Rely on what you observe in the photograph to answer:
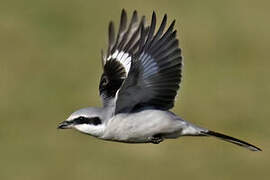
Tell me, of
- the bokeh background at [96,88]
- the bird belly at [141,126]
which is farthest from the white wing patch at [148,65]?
the bokeh background at [96,88]

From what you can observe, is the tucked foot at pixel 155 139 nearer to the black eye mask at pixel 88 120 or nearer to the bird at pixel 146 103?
the bird at pixel 146 103

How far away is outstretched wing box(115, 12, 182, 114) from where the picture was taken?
7.26m

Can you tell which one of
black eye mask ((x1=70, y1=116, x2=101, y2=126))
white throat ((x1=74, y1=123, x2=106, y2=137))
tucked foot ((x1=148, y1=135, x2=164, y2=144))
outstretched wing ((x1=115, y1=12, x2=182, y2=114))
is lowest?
tucked foot ((x1=148, y1=135, x2=164, y2=144))

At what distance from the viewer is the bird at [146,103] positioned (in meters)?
7.06

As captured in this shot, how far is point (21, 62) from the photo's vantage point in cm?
1533

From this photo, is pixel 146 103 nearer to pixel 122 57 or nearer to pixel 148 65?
pixel 148 65

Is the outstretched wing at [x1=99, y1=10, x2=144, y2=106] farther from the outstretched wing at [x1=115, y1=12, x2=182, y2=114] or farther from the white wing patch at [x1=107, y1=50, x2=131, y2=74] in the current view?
the outstretched wing at [x1=115, y1=12, x2=182, y2=114]

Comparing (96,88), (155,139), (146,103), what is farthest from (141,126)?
(96,88)

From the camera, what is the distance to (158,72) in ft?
24.5

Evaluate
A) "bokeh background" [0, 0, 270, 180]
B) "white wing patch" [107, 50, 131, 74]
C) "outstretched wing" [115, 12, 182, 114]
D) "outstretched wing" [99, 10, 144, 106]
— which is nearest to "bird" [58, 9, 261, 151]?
"outstretched wing" [115, 12, 182, 114]

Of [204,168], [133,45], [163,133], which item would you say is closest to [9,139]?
[204,168]

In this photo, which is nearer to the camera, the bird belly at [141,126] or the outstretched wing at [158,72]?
the bird belly at [141,126]

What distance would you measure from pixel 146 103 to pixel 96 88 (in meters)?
6.51

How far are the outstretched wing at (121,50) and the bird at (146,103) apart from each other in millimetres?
114
